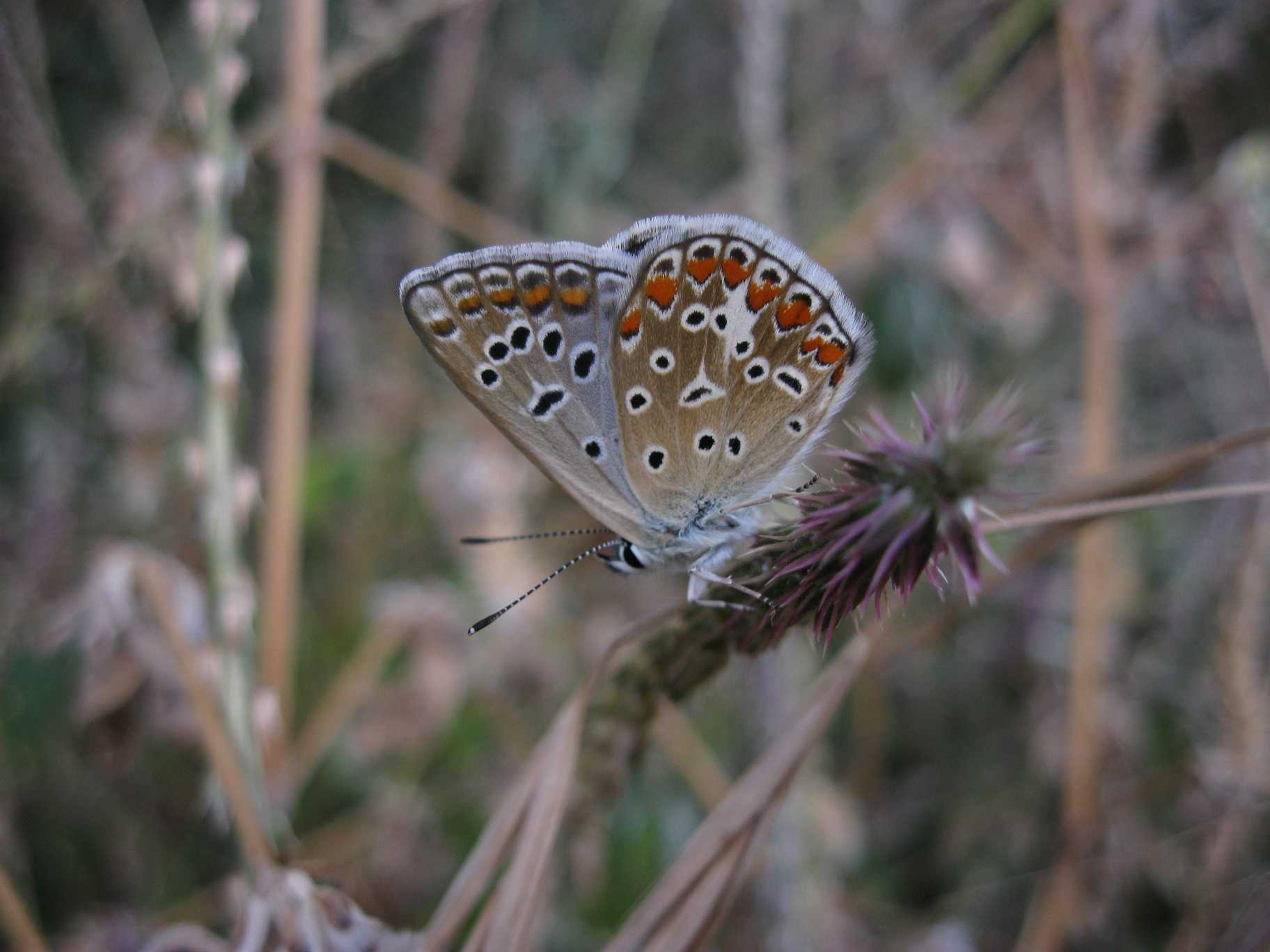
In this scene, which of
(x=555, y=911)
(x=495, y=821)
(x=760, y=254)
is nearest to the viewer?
(x=495, y=821)

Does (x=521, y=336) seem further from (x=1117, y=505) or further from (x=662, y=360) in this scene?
(x=1117, y=505)

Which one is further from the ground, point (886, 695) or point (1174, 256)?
point (1174, 256)

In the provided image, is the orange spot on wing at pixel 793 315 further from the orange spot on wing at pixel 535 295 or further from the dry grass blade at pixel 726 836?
the dry grass blade at pixel 726 836

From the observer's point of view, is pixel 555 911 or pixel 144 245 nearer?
pixel 555 911

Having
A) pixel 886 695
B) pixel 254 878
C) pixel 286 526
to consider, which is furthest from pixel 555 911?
pixel 886 695

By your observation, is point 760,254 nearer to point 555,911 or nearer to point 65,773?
point 555,911

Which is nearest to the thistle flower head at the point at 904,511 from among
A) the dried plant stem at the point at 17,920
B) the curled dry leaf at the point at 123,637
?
the curled dry leaf at the point at 123,637

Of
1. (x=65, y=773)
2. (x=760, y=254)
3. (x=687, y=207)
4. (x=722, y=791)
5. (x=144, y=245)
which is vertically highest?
(x=144, y=245)
